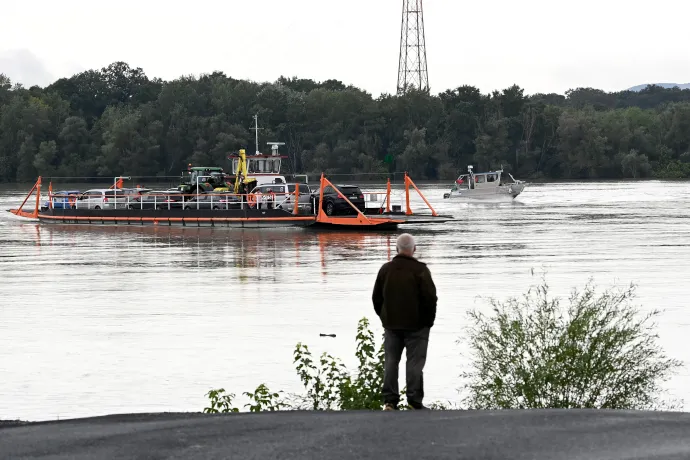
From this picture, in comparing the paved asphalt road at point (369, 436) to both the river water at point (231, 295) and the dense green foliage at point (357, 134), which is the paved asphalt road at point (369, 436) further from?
the dense green foliage at point (357, 134)

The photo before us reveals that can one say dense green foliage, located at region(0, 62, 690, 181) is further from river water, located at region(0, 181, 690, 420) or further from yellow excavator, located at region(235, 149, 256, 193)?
river water, located at region(0, 181, 690, 420)

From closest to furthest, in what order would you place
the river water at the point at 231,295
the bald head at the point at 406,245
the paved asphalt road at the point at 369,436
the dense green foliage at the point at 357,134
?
the paved asphalt road at the point at 369,436
the bald head at the point at 406,245
the river water at the point at 231,295
the dense green foliage at the point at 357,134

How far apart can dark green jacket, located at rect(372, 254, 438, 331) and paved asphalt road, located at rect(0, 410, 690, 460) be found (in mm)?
942

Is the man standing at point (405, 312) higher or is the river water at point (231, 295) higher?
the man standing at point (405, 312)

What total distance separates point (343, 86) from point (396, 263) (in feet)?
549

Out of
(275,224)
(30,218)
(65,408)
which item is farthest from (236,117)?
(65,408)

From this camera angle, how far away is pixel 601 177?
145 meters

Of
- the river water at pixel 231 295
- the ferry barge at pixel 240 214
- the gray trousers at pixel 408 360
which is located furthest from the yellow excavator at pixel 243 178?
the gray trousers at pixel 408 360

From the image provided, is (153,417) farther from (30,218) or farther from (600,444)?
(30,218)

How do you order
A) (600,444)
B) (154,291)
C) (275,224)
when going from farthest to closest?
(275,224), (154,291), (600,444)

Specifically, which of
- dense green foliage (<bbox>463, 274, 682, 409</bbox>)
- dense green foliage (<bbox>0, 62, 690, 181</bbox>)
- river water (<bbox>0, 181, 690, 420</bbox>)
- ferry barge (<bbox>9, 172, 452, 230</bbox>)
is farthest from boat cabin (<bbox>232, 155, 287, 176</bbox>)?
dense green foliage (<bbox>0, 62, 690, 181</bbox>)

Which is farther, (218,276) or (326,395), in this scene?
(218,276)

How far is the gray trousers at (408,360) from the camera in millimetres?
11547

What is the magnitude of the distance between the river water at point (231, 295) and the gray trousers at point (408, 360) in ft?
9.03
